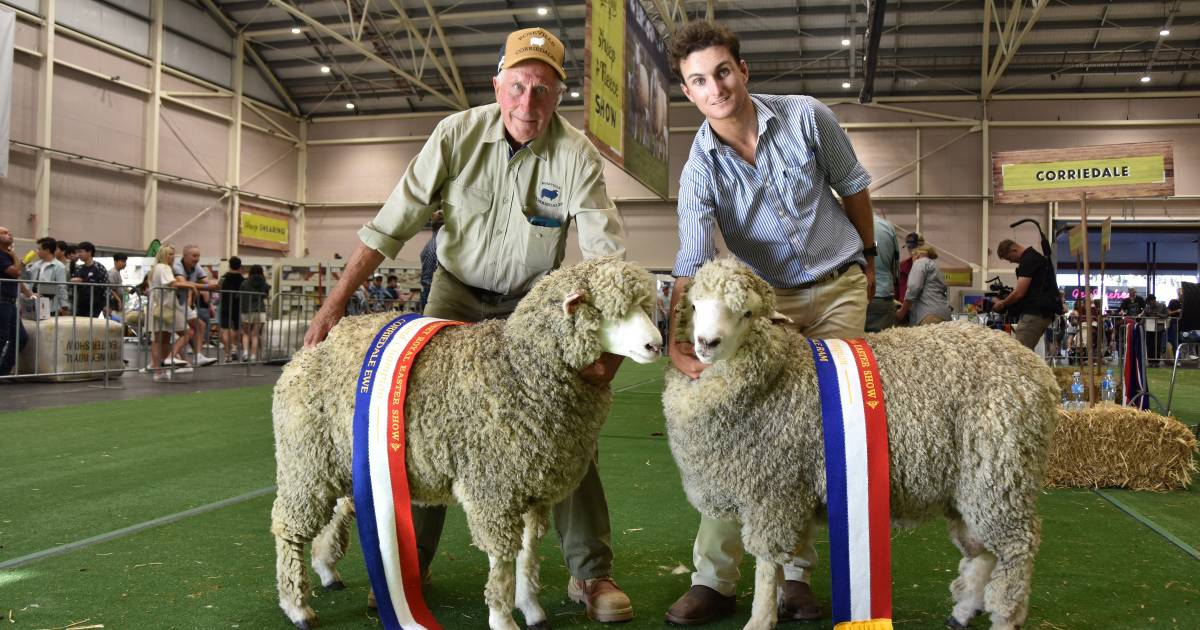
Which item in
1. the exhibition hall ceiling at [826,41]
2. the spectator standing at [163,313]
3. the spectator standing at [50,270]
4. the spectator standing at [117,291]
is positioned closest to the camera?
the spectator standing at [117,291]

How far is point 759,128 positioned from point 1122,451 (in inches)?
132

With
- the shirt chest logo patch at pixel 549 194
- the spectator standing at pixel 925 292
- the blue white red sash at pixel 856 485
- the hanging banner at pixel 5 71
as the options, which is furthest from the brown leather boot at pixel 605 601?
the hanging banner at pixel 5 71

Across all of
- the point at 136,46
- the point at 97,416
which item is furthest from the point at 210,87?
the point at 97,416

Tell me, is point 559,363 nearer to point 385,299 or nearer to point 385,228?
point 385,228

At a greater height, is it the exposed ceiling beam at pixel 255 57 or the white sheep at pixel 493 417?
the exposed ceiling beam at pixel 255 57

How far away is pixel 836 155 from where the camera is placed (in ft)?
8.71

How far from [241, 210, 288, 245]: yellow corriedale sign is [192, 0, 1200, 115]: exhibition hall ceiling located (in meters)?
4.35

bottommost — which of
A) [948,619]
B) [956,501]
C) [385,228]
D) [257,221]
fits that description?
[948,619]

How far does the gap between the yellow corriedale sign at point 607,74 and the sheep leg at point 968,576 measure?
13.2ft

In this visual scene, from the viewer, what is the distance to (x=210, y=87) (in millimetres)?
20234

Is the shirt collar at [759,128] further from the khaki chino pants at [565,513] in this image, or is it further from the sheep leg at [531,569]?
the sheep leg at [531,569]

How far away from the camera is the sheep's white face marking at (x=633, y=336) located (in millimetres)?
2020

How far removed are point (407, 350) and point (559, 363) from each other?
17.7 inches

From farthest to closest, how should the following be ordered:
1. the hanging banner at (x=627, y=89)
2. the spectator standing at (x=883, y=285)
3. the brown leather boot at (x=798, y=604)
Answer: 1. the hanging banner at (x=627, y=89)
2. the spectator standing at (x=883, y=285)
3. the brown leather boot at (x=798, y=604)
